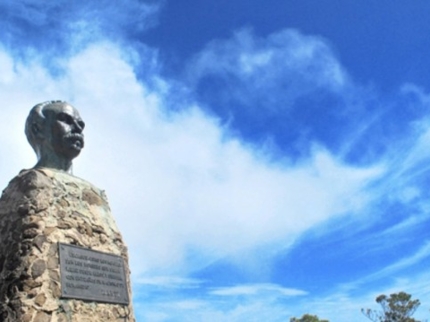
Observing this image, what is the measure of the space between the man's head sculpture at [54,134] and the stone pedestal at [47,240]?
0.89 ft

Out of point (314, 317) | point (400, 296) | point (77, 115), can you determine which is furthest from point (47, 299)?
point (400, 296)

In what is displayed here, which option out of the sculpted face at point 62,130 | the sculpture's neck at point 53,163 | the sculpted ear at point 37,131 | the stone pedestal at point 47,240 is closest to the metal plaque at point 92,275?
the stone pedestal at point 47,240

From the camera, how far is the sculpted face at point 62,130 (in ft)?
18.9

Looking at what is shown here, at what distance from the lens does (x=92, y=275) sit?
17.0 feet

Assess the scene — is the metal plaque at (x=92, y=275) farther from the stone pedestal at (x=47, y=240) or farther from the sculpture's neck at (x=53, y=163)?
the sculpture's neck at (x=53, y=163)

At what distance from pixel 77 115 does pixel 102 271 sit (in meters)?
1.85

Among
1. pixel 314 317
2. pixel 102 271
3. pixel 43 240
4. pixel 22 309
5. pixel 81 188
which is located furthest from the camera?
pixel 314 317

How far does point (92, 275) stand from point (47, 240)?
0.60 m

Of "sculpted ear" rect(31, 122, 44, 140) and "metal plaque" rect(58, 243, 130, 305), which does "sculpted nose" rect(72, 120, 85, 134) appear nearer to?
"sculpted ear" rect(31, 122, 44, 140)

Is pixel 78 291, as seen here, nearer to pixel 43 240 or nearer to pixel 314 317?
pixel 43 240

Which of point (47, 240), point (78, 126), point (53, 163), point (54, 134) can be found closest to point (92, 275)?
point (47, 240)

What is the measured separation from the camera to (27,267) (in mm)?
4660

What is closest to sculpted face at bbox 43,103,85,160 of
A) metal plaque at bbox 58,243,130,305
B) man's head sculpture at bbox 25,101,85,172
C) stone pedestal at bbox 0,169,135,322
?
man's head sculpture at bbox 25,101,85,172

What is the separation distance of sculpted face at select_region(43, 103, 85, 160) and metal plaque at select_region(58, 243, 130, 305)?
1.23m
